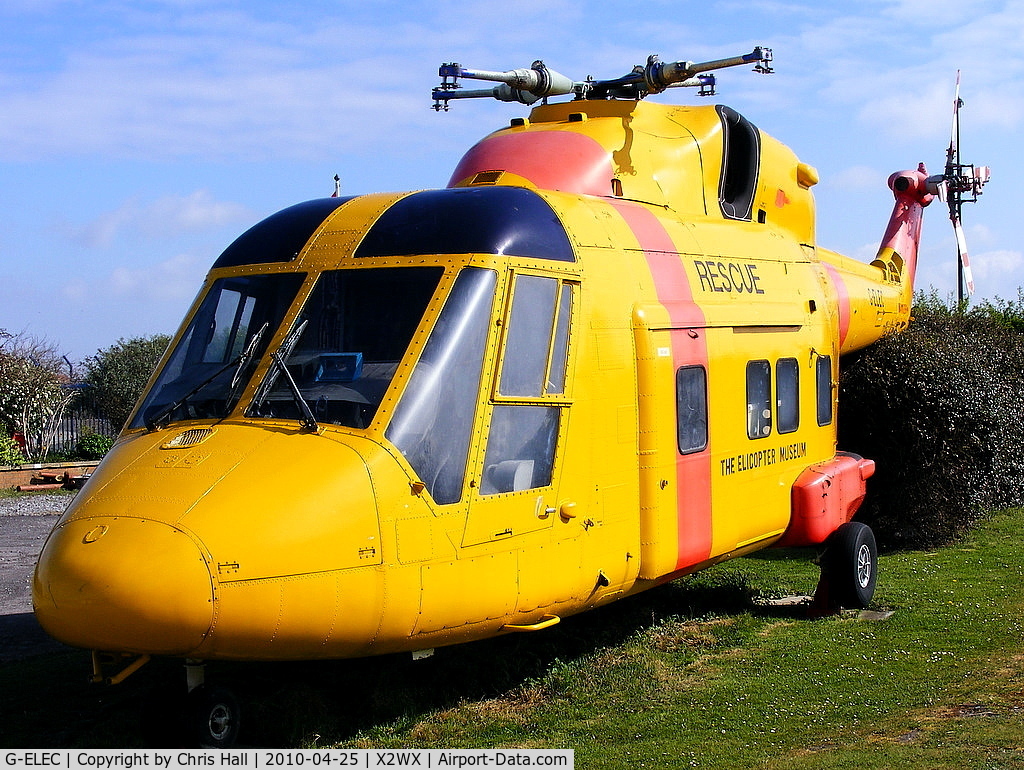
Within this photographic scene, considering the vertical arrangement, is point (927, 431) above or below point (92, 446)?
above

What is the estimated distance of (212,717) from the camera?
5.54m

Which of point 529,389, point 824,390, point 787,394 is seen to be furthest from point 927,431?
point 529,389

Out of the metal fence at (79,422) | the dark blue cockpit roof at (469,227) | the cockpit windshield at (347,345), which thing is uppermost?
the dark blue cockpit roof at (469,227)

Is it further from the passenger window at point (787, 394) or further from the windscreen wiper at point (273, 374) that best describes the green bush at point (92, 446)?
the windscreen wiper at point (273, 374)

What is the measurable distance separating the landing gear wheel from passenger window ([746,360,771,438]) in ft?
13.9

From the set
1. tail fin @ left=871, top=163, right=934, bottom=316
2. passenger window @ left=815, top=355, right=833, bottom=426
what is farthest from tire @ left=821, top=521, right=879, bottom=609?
tail fin @ left=871, top=163, right=934, bottom=316

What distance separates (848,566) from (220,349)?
5628 millimetres

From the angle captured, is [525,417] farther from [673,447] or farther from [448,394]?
[673,447]

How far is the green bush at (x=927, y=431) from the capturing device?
12.8 metres

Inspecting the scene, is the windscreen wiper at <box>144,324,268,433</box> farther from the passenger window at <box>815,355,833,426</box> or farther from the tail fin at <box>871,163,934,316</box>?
the tail fin at <box>871,163,934,316</box>

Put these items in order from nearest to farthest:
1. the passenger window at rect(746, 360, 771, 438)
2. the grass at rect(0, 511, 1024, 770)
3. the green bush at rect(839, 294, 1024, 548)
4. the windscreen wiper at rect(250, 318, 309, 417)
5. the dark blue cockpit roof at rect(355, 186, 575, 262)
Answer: the windscreen wiper at rect(250, 318, 309, 417)
the grass at rect(0, 511, 1024, 770)
the dark blue cockpit roof at rect(355, 186, 575, 262)
the passenger window at rect(746, 360, 771, 438)
the green bush at rect(839, 294, 1024, 548)

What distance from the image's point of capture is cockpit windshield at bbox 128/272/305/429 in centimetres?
617

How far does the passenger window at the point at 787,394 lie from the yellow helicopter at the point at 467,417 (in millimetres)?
30

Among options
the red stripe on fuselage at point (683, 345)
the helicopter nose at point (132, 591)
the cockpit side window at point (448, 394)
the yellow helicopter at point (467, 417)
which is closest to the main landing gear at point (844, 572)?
the yellow helicopter at point (467, 417)
